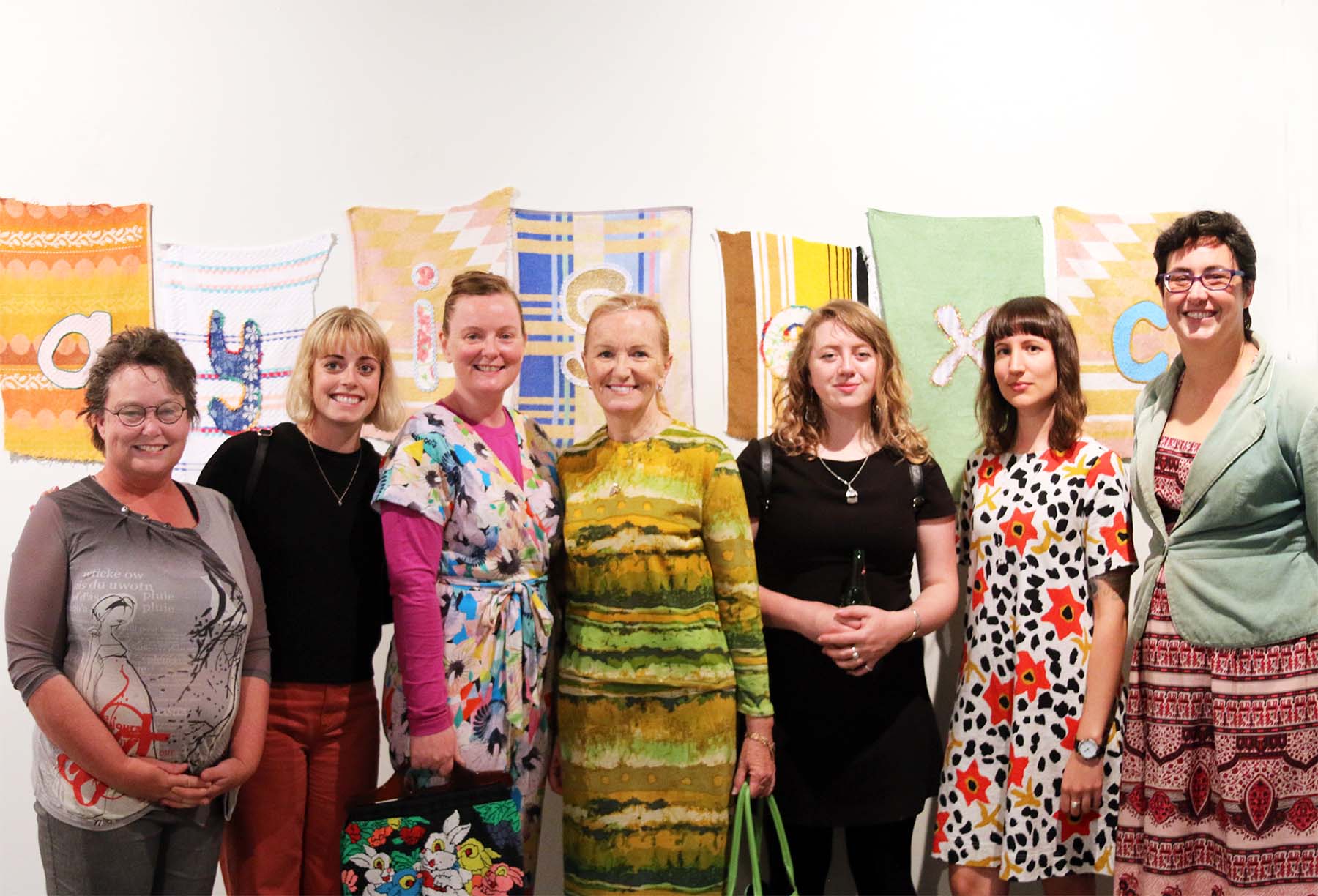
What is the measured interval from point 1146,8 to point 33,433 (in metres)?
3.45

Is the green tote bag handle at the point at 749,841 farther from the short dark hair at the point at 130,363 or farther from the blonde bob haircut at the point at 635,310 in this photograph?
the short dark hair at the point at 130,363

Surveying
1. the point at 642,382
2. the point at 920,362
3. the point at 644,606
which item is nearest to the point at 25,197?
the point at 642,382

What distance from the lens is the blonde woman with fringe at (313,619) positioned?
6.89ft

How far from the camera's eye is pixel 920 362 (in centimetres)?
279

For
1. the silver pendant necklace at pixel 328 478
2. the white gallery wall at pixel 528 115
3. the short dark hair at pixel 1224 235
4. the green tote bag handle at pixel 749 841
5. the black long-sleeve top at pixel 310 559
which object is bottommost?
the green tote bag handle at pixel 749 841

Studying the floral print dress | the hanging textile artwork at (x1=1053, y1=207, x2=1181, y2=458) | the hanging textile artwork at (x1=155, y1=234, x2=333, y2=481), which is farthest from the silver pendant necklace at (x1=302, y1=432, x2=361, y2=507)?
the hanging textile artwork at (x1=1053, y1=207, x2=1181, y2=458)

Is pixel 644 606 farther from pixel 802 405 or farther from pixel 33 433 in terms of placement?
pixel 33 433

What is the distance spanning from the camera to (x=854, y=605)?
2.26 meters

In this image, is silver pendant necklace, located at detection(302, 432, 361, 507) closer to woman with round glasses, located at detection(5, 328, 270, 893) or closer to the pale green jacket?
woman with round glasses, located at detection(5, 328, 270, 893)

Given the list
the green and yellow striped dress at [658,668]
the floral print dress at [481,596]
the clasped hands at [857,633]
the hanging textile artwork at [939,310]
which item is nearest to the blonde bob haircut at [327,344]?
the floral print dress at [481,596]

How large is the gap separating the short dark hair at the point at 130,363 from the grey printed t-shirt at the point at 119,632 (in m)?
0.16

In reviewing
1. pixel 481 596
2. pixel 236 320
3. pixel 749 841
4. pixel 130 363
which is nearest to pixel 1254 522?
pixel 749 841

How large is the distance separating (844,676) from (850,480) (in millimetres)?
466

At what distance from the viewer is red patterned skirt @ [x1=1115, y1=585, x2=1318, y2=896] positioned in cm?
195
